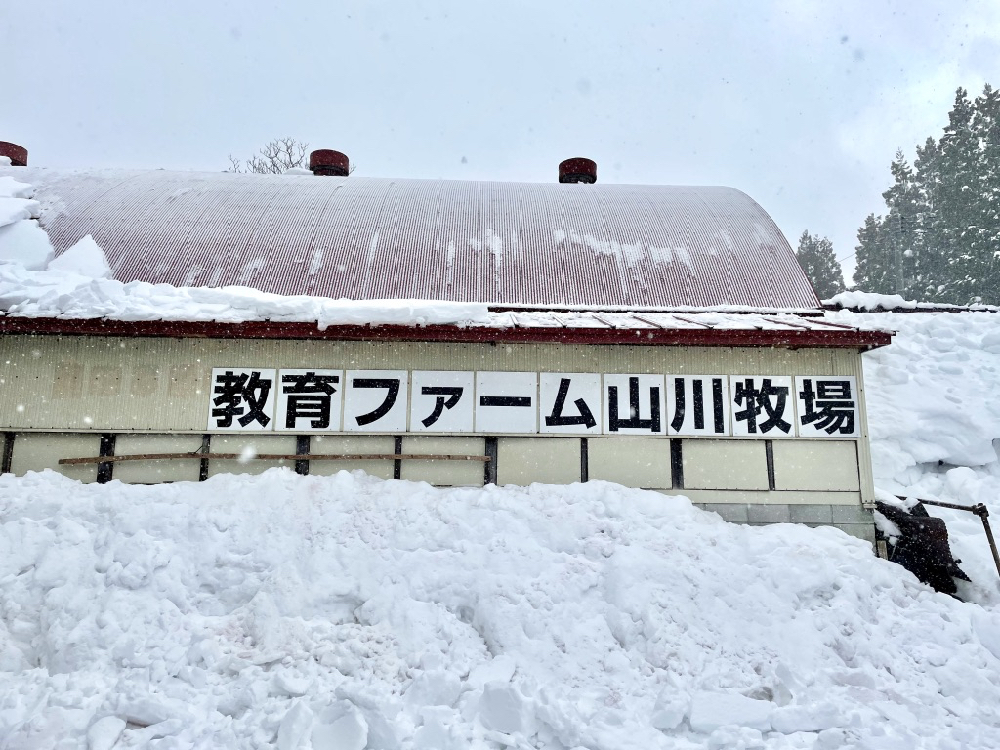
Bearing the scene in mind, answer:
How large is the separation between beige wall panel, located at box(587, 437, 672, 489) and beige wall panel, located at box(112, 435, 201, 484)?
534cm

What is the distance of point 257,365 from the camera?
8.16 metres

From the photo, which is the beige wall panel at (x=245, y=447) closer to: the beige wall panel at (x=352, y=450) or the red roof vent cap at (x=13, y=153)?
the beige wall panel at (x=352, y=450)

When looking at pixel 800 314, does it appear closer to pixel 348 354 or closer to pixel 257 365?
pixel 348 354

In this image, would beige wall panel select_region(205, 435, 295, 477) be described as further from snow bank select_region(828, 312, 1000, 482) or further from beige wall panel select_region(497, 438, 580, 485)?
snow bank select_region(828, 312, 1000, 482)

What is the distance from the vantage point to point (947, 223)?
27.7 metres

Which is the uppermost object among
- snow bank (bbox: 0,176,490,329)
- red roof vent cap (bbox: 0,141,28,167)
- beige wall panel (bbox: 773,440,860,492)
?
red roof vent cap (bbox: 0,141,28,167)

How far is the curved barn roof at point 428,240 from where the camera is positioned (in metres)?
10.0

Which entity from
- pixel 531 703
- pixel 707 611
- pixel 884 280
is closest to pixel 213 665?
pixel 531 703

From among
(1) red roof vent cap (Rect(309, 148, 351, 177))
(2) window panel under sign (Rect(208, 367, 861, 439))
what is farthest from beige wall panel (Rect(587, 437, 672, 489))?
(1) red roof vent cap (Rect(309, 148, 351, 177))

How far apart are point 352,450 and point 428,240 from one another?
15.1ft

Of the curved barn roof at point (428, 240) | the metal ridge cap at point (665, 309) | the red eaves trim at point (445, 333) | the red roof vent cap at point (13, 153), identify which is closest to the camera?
the red eaves trim at point (445, 333)

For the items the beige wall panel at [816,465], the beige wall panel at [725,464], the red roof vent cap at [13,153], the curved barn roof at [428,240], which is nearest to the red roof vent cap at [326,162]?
the curved barn roof at [428,240]

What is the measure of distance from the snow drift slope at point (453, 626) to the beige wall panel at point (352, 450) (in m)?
0.63

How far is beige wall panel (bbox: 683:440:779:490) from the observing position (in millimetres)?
8188
